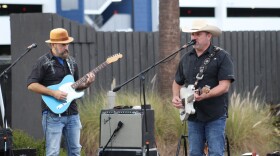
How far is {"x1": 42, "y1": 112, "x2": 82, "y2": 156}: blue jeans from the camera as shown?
8469mm

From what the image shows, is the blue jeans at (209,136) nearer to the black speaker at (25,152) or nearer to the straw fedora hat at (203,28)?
the straw fedora hat at (203,28)

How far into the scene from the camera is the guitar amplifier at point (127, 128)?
9000 millimetres

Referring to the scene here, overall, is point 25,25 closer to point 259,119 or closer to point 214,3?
point 259,119

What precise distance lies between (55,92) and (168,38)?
4.89 metres

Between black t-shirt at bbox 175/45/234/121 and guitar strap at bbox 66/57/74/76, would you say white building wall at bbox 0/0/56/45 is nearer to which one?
guitar strap at bbox 66/57/74/76

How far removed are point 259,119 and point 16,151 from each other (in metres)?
4.85

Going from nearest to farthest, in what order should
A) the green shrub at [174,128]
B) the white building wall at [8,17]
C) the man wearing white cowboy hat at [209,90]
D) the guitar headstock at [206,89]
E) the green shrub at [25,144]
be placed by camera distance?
the guitar headstock at [206,89], the man wearing white cowboy hat at [209,90], the green shrub at [25,144], the green shrub at [174,128], the white building wall at [8,17]

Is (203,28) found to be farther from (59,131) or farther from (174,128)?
(174,128)

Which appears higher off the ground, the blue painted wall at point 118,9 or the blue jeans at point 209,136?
the blue painted wall at point 118,9

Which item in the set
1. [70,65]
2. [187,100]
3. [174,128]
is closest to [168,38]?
[174,128]

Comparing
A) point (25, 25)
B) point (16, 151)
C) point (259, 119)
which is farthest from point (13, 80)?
point (259, 119)

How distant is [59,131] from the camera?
848cm

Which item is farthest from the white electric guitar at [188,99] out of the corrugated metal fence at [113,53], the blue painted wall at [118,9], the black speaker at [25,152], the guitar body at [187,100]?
the blue painted wall at [118,9]

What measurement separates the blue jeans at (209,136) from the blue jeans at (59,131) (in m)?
1.54
